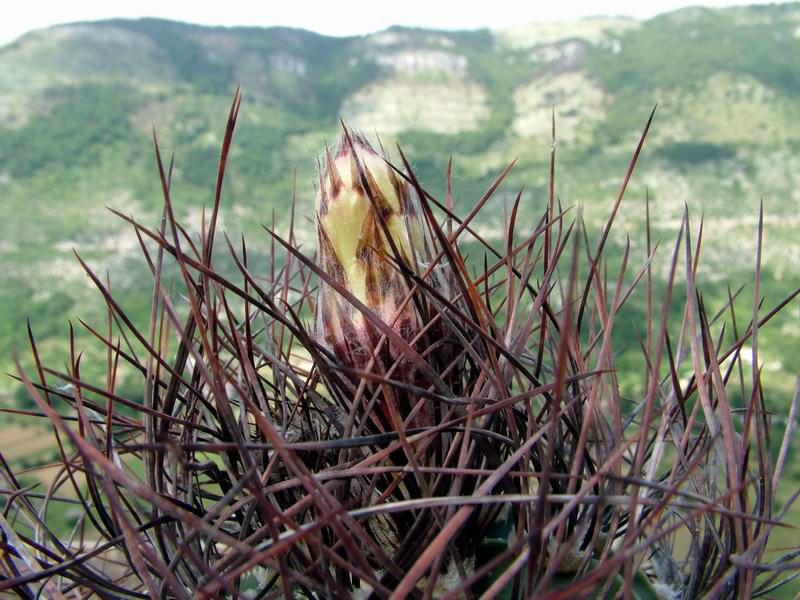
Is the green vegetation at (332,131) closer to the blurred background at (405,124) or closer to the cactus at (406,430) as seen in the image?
the blurred background at (405,124)

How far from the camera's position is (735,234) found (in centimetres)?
1756

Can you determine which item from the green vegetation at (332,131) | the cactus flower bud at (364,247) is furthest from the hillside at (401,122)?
the cactus flower bud at (364,247)

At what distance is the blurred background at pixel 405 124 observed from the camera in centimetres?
1672

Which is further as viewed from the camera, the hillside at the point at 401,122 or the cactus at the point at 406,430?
the hillside at the point at 401,122

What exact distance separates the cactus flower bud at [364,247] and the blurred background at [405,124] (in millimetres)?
12920

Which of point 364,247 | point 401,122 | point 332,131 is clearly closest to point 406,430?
point 364,247

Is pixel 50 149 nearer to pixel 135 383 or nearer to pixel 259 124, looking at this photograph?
pixel 259 124

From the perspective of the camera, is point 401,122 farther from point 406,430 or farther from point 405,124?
point 406,430

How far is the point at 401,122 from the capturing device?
22.1 meters

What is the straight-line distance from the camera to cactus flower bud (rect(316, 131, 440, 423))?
402 mm

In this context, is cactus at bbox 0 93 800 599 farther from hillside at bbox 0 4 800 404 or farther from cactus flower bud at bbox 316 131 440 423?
hillside at bbox 0 4 800 404

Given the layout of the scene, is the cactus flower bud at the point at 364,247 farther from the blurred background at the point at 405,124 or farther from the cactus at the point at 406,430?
the blurred background at the point at 405,124

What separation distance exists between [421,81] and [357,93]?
99.4 inches

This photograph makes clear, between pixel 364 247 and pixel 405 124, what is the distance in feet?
73.4
